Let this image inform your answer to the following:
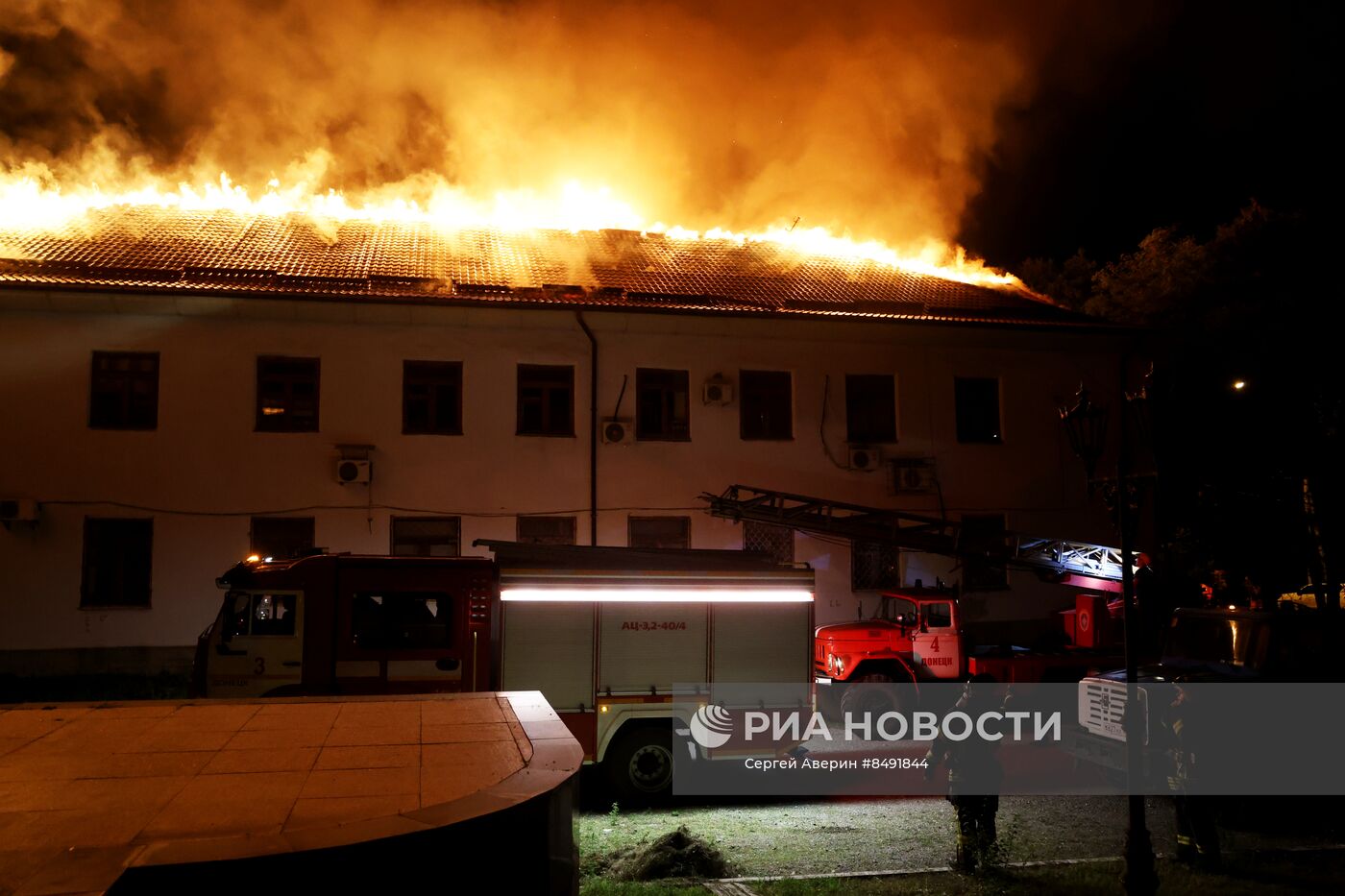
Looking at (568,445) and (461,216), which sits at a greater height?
(461,216)

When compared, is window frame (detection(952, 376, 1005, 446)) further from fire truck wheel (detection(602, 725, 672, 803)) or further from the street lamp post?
fire truck wheel (detection(602, 725, 672, 803))

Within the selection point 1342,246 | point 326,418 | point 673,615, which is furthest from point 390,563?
point 1342,246

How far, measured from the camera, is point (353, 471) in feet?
53.2

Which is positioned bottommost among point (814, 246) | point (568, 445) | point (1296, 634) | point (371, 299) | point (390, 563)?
point (1296, 634)

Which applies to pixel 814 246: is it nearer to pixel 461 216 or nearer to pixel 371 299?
pixel 461 216

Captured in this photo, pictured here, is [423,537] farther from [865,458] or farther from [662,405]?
[865,458]

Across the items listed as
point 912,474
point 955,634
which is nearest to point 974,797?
point 955,634

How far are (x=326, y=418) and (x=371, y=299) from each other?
7.91 feet

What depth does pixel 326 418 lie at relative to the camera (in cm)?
1664

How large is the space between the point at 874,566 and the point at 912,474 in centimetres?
207

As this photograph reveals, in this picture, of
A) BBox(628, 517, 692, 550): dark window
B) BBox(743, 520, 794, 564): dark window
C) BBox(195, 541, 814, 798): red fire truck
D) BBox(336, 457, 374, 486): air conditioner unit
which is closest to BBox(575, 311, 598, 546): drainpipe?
BBox(628, 517, 692, 550): dark window

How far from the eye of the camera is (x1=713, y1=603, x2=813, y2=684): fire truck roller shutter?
1021cm

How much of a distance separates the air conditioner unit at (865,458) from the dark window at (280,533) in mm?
10786

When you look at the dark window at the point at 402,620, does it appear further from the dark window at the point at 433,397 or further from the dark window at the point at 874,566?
the dark window at the point at 874,566
